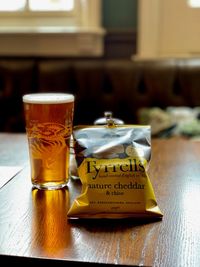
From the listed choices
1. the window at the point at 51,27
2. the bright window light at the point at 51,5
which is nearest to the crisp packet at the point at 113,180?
the window at the point at 51,27

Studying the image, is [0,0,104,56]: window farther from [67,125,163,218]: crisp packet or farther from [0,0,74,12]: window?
[67,125,163,218]: crisp packet

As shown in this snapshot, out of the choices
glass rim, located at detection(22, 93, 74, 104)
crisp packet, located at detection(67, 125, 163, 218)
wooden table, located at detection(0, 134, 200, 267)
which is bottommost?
wooden table, located at detection(0, 134, 200, 267)

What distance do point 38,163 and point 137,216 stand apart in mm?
219

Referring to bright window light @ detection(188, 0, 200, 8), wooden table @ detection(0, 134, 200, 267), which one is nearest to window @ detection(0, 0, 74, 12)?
bright window light @ detection(188, 0, 200, 8)

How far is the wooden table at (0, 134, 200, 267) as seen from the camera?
540 millimetres

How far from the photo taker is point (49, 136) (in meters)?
0.75

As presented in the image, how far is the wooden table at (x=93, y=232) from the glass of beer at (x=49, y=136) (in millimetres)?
34

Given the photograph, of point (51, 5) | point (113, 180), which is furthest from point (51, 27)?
point (113, 180)

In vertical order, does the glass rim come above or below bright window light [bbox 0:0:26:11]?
below

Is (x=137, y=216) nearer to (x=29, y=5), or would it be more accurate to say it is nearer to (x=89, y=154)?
(x=89, y=154)

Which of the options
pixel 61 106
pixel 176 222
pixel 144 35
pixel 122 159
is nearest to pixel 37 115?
pixel 61 106

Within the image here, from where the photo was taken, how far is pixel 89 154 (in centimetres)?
70

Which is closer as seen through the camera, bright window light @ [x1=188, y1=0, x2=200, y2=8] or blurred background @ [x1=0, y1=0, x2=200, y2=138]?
blurred background @ [x1=0, y1=0, x2=200, y2=138]

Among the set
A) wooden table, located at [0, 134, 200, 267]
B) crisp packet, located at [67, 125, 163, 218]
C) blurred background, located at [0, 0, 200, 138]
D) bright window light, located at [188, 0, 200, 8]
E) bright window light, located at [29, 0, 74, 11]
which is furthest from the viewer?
bright window light, located at [29, 0, 74, 11]
